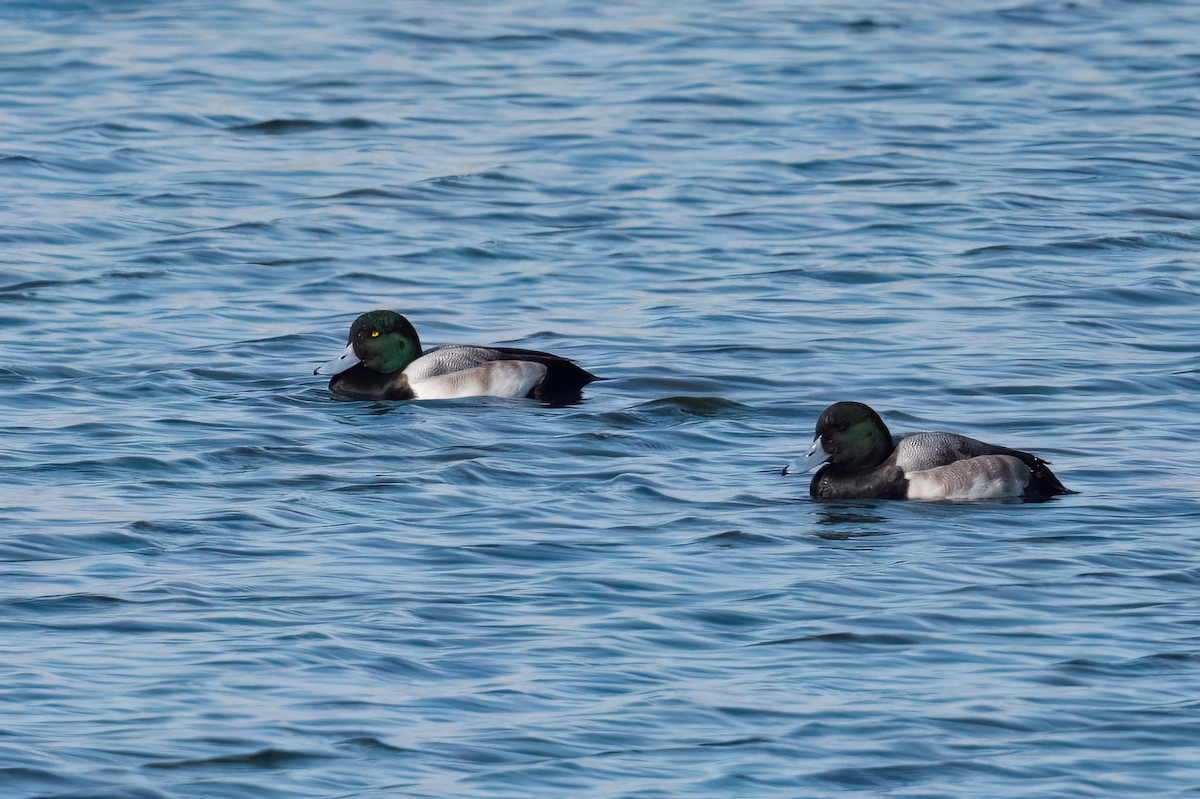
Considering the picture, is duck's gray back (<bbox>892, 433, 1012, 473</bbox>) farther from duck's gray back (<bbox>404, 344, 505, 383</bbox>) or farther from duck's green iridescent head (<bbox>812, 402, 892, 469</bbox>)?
duck's gray back (<bbox>404, 344, 505, 383</bbox>)

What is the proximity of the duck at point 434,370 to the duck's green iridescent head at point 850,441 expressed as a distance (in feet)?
7.44

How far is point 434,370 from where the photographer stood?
13.9 m

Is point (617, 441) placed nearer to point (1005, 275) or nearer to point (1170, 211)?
point (1005, 275)

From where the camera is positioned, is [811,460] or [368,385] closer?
[811,460]

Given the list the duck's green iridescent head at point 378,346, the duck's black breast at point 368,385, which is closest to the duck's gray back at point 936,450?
the duck's black breast at point 368,385

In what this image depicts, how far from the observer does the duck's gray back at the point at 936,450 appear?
37.1ft

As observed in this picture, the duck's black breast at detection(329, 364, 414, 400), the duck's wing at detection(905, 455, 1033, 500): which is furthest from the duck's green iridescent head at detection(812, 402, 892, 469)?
the duck's black breast at detection(329, 364, 414, 400)

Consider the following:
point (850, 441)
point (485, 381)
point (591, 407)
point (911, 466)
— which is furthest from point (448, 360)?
point (911, 466)

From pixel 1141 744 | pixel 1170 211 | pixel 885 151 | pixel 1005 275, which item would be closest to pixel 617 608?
pixel 1141 744

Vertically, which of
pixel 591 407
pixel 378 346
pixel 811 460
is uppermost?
pixel 378 346

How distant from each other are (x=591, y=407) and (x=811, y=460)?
2.14 m

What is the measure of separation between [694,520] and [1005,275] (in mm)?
6836

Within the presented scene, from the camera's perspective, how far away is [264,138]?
21922 mm

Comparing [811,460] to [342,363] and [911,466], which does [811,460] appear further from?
[342,363]
